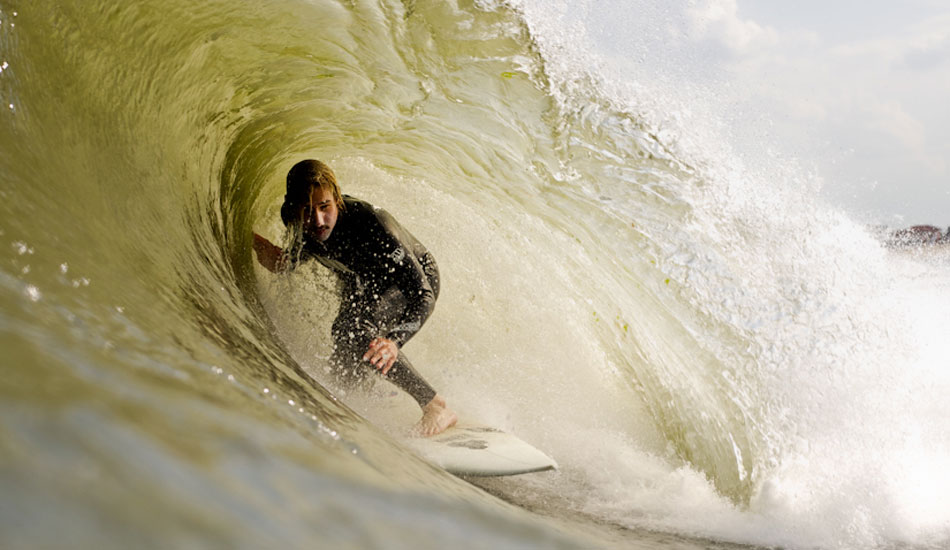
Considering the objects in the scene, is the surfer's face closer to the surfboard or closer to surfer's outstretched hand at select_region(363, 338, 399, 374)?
surfer's outstretched hand at select_region(363, 338, 399, 374)

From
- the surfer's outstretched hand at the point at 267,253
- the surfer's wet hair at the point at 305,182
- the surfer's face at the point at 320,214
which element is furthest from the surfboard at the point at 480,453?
the surfer's outstretched hand at the point at 267,253

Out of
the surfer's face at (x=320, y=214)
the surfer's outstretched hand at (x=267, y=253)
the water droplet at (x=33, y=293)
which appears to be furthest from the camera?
the surfer's outstretched hand at (x=267, y=253)

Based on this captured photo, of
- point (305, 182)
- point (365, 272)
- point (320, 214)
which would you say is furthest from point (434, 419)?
point (305, 182)

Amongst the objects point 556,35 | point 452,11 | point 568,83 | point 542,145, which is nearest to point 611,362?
point 542,145

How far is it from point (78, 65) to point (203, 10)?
75cm

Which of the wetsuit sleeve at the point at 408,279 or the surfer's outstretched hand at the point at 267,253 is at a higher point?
the wetsuit sleeve at the point at 408,279

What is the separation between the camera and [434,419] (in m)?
3.04

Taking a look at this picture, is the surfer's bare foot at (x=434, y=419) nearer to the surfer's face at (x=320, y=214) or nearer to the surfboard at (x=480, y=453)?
the surfboard at (x=480, y=453)

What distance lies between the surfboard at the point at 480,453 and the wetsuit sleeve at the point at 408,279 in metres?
0.52

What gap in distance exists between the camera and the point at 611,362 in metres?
4.13

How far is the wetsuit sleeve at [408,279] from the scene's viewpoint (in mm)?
3084

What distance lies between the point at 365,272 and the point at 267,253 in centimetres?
82

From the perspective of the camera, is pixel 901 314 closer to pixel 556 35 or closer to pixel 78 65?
pixel 556 35

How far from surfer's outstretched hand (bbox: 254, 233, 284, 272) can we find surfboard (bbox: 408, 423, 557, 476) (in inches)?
53.1
